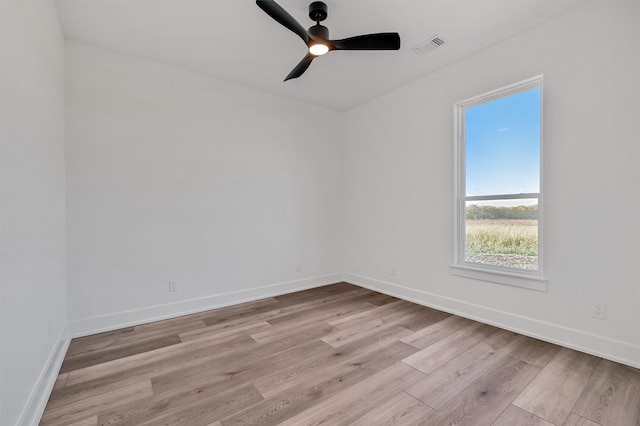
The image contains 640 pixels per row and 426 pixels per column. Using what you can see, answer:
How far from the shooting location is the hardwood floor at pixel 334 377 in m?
1.66

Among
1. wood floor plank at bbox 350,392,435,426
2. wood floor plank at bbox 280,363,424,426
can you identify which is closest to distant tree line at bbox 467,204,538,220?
wood floor plank at bbox 280,363,424,426

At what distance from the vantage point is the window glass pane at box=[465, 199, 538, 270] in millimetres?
2730

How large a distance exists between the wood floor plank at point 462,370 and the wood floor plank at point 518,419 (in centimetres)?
27

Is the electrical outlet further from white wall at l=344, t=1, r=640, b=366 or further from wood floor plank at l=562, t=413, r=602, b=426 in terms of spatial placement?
wood floor plank at l=562, t=413, r=602, b=426

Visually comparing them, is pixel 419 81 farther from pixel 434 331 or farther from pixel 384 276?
pixel 434 331

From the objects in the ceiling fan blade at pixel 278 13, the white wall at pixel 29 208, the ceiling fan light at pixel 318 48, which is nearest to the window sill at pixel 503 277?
the ceiling fan light at pixel 318 48

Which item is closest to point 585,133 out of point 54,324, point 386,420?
point 386,420

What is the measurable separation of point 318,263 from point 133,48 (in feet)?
11.3

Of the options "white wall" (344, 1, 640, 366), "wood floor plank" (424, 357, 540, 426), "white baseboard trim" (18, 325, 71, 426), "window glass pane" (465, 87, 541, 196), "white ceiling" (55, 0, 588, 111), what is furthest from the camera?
"window glass pane" (465, 87, 541, 196)

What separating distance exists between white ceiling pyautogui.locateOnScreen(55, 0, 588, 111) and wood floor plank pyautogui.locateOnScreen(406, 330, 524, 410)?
2.80 m

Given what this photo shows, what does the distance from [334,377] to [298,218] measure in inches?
99.9

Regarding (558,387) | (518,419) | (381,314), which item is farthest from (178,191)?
(558,387)

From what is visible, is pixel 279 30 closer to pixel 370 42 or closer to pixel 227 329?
pixel 370 42

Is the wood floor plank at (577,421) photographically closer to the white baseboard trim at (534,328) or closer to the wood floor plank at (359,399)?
the wood floor plank at (359,399)
